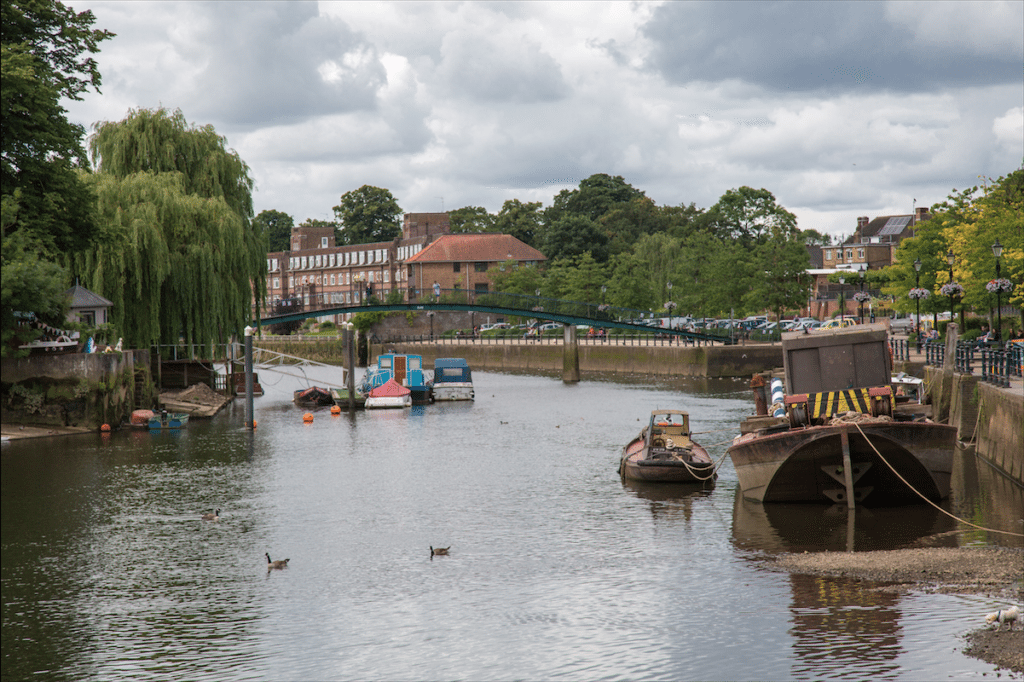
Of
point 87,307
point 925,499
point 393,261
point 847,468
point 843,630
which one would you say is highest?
point 393,261

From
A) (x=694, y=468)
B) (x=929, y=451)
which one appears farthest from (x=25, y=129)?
(x=929, y=451)

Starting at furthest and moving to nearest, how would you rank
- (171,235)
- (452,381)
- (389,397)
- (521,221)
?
(521,221)
(452,381)
(389,397)
(171,235)

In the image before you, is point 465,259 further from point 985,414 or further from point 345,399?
point 985,414

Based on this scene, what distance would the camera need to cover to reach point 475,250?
413 ft

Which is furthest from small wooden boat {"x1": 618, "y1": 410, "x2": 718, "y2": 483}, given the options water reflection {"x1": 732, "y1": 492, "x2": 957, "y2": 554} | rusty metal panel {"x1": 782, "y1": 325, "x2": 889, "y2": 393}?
rusty metal panel {"x1": 782, "y1": 325, "x2": 889, "y2": 393}

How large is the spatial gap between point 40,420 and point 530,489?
808 inches

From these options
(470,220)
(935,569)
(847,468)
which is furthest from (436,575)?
(470,220)

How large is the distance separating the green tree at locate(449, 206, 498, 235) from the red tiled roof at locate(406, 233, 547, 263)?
2649 cm

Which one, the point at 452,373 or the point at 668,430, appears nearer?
the point at 668,430

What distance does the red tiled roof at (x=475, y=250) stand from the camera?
4931 inches

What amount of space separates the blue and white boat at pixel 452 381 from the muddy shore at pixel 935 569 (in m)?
39.0

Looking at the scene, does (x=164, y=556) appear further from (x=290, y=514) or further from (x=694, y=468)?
(x=694, y=468)

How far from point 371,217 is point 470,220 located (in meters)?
17.2

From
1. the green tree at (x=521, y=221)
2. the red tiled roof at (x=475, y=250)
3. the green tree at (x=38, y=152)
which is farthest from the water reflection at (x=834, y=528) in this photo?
the green tree at (x=521, y=221)
